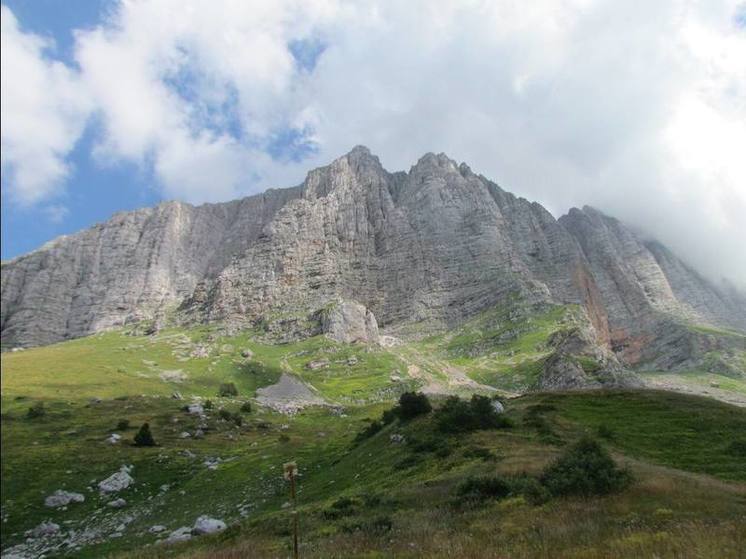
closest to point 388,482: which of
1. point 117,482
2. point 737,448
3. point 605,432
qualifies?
point 605,432

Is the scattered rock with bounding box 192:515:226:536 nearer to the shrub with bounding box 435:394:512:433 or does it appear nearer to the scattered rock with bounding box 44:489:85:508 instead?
the scattered rock with bounding box 44:489:85:508

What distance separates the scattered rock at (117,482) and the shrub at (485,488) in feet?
105

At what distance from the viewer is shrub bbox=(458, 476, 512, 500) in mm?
22906

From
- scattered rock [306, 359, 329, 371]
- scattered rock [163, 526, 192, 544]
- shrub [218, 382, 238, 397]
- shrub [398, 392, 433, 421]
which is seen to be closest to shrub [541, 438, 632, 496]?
scattered rock [163, 526, 192, 544]

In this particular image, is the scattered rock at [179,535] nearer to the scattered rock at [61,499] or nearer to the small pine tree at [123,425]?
the scattered rock at [61,499]

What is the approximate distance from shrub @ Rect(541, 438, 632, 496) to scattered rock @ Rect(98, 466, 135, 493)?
35309 millimetres

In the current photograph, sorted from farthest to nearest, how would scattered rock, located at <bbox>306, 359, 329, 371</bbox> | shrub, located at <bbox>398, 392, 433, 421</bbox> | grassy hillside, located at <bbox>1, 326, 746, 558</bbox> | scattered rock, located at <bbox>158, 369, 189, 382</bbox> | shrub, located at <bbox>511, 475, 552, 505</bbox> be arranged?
scattered rock, located at <bbox>306, 359, 329, 371</bbox> → scattered rock, located at <bbox>158, 369, 189, 382</bbox> → shrub, located at <bbox>398, 392, 433, 421</bbox> → shrub, located at <bbox>511, 475, 552, 505</bbox> → grassy hillside, located at <bbox>1, 326, 746, 558</bbox>

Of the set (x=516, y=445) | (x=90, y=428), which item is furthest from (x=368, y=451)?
(x=90, y=428)

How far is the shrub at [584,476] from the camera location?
2209 centimetres

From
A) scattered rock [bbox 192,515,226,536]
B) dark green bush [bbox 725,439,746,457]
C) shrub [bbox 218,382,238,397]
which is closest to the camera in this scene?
scattered rock [bbox 192,515,226,536]

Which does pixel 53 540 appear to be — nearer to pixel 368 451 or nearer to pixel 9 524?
pixel 9 524

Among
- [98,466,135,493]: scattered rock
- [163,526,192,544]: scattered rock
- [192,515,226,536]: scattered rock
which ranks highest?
[98,466,135,493]: scattered rock

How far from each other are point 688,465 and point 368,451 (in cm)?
2320

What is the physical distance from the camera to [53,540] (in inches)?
1229
